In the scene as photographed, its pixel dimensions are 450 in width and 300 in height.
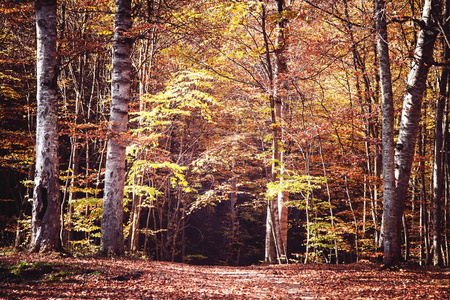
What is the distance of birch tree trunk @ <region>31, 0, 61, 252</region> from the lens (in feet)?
20.1

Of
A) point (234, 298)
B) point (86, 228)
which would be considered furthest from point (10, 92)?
point (234, 298)

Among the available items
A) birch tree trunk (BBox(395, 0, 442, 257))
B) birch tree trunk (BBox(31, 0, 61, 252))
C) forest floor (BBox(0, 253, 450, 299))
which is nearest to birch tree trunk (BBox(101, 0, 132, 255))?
birch tree trunk (BBox(31, 0, 61, 252))

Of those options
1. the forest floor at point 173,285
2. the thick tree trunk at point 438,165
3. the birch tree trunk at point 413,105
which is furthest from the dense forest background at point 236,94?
the forest floor at point 173,285

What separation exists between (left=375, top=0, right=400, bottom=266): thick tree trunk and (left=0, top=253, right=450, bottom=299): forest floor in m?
0.49

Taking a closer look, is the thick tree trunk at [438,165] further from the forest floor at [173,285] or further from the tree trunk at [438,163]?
the forest floor at [173,285]

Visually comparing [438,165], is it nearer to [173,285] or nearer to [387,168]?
Result: [387,168]

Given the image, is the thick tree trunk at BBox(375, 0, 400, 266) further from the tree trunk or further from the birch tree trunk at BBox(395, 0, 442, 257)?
the tree trunk

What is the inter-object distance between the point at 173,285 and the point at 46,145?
13.0ft

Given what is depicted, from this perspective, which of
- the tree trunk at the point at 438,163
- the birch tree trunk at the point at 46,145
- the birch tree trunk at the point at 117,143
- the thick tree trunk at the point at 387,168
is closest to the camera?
the birch tree trunk at the point at 46,145

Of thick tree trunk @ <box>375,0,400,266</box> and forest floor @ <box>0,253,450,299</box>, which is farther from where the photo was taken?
thick tree trunk @ <box>375,0,400,266</box>

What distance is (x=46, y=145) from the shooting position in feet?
20.6

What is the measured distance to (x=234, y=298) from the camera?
4.40m

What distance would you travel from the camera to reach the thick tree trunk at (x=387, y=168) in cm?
642

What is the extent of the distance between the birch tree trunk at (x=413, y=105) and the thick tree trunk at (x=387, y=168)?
403 mm
